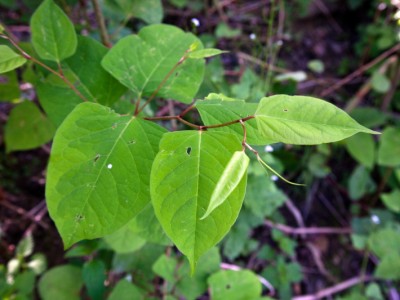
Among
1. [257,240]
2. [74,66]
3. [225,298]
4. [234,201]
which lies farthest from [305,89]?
[234,201]

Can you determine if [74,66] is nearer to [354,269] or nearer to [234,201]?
[234,201]

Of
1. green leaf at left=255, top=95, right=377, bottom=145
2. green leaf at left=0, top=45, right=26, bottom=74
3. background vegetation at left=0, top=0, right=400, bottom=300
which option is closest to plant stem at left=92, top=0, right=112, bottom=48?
background vegetation at left=0, top=0, right=400, bottom=300

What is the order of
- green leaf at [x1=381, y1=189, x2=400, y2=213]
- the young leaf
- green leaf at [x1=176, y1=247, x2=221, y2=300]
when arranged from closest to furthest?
the young leaf < green leaf at [x1=176, y1=247, x2=221, y2=300] < green leaf at [x1=381, y1=189, x2=400, y2=213]

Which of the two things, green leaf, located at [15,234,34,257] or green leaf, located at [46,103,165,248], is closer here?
green leaf, located at [46,103,165,248]

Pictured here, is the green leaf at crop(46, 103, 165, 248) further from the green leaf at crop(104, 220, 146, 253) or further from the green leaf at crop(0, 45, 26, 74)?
the green leaf at crop(104, 220, 146, 253)

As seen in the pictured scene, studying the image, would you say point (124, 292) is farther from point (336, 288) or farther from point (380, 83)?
point (380, 83)

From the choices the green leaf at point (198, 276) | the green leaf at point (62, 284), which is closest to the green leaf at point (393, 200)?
the green leaf at point (198, 276)

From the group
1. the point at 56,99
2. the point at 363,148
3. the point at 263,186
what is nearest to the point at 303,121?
the point at 56,99
